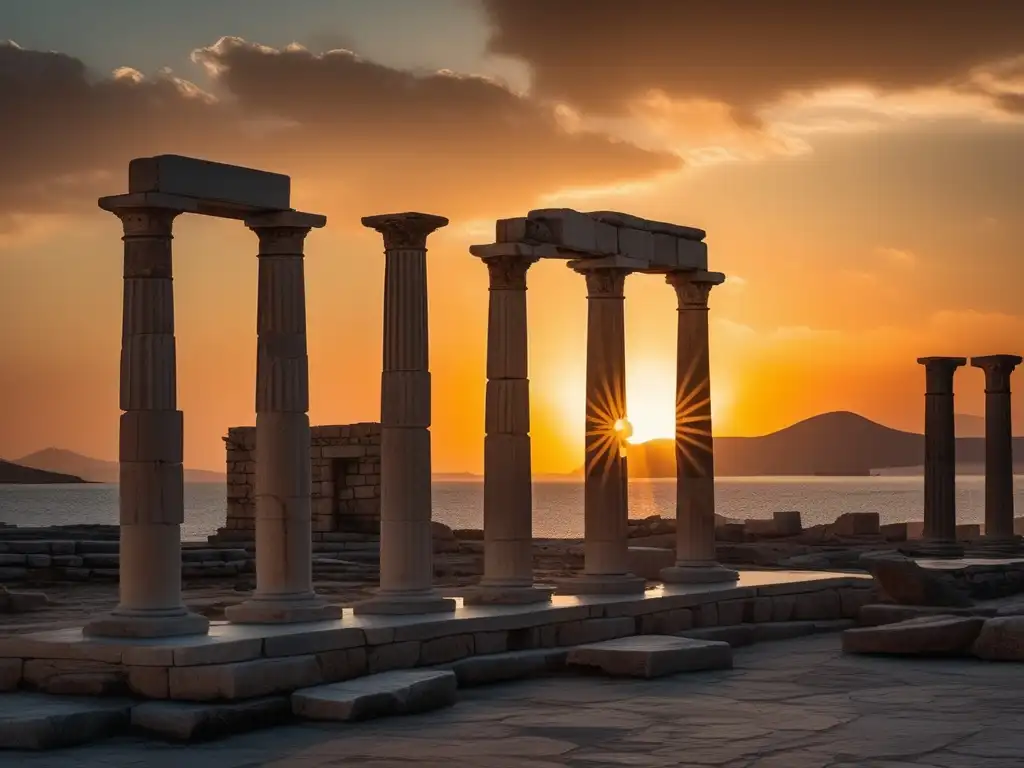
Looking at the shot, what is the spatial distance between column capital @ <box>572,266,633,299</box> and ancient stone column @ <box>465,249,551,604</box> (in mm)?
1766

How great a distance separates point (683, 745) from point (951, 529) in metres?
22.4

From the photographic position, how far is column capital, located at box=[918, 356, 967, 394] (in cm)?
3550

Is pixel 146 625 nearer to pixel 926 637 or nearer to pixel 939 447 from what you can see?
pixel 926 637

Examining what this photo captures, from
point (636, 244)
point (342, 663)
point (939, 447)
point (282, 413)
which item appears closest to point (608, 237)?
point (636, 244)

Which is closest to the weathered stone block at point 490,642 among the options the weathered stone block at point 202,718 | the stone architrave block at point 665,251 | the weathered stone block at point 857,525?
A: the weathered stone block at point 202,718

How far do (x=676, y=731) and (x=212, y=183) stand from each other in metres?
7.19

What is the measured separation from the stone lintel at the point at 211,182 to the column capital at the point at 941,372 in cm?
2071

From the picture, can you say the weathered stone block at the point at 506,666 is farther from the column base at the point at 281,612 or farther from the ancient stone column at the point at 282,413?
the ancient stone column at the point at 282,413

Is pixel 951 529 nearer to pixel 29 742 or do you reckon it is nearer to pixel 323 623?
pixel 323 623

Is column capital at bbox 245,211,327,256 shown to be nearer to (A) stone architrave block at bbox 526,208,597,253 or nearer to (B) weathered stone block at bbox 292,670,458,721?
(A) stone architrave block at bbox 526,208,597,253

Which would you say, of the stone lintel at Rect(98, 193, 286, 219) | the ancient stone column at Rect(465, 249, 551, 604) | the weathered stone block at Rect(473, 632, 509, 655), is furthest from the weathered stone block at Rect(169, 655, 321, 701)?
the ancient stone column at Rect(465, 249, 551, 604)

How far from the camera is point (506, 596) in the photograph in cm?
2041

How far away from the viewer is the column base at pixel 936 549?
33.9 meters

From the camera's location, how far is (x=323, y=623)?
17.7m
